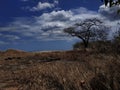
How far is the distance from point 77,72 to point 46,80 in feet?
3.77

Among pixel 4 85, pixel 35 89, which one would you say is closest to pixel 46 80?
pixel 35 89

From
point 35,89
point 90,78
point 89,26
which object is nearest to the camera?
point 90,78

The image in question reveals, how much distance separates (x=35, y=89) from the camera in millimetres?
7996

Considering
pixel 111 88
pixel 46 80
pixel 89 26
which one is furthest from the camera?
pixel 89 26

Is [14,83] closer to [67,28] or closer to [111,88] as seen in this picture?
[111,88]

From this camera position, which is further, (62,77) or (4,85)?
(4,85)

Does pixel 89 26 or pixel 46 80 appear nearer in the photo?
pixel 46 80

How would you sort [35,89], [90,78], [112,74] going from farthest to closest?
1. [35,89]
2. [90,78]
3. [112,74]

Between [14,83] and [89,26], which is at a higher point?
[89,26]

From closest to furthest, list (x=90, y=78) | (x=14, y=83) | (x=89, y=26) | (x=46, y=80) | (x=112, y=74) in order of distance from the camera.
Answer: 1. (x=112, y=74)
2. (x=90, y=78)
3. (x=46, y=80)
4. (x=14, y=83)
5. (x=89, y=26)

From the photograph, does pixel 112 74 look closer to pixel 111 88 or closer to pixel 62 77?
pixel 111 88

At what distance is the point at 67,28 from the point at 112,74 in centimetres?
5465

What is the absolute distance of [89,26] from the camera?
195ft

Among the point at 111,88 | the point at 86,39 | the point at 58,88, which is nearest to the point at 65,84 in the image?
the point at 58,88
